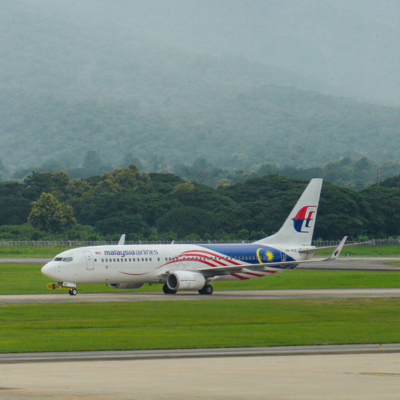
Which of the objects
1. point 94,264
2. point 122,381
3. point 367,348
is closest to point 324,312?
point 367,348

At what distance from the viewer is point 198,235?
196 m

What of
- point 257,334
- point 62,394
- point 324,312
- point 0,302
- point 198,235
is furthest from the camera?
point 198,235

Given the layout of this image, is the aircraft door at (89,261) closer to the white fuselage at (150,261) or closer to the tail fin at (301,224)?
the white fuselage at (150,261)

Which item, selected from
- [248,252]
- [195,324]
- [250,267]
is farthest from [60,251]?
[195,324]

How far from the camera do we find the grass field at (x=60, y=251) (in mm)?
147250

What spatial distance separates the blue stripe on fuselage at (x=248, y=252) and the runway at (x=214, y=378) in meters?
39.5

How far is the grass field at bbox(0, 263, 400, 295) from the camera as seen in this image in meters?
79.1

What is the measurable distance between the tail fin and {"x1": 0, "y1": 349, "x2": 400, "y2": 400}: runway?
143 feet

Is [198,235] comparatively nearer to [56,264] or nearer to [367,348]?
[56,264]

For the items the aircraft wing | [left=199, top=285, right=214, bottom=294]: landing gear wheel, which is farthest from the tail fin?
[left=199, top=285, right=214, bottom=294]: landing gear wheel

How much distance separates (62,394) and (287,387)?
246 inches

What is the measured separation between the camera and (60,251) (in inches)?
6048

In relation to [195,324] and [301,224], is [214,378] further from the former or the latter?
[301,224]

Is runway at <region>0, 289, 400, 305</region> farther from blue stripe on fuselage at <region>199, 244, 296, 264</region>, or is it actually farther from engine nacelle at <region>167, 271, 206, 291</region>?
blue stripe on fuselage at <region>199, 244, 296, 264</region>
